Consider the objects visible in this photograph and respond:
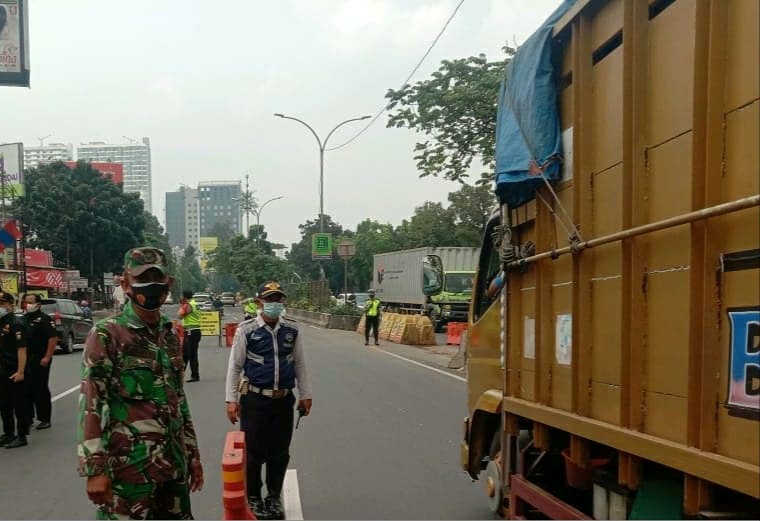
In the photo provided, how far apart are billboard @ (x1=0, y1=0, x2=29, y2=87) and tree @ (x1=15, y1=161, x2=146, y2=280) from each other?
1257 inches

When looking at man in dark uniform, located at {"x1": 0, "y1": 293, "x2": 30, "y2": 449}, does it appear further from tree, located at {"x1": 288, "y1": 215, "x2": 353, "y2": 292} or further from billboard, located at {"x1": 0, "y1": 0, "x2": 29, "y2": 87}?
tree, located at {"x1": 288, "y1": 215, "x2": 353, "y2": 292}

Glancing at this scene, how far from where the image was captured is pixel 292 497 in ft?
19.3

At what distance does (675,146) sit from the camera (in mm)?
2578

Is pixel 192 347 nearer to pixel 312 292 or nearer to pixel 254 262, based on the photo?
pixel 312 292

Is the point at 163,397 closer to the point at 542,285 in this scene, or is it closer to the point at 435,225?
the point at 542,285

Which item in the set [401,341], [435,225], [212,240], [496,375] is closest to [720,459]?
[496,375]

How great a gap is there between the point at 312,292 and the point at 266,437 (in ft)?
120

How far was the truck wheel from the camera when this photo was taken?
4844 millimetres

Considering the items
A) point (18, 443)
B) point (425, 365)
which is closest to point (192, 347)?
point (18, 443)

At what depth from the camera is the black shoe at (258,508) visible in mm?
5121

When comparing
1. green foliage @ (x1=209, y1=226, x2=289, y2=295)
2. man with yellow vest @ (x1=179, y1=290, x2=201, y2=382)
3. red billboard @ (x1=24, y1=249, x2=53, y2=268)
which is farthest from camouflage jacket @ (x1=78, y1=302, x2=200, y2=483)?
red billboard @ (x1=24, y1=249, x2=53, y2=268)

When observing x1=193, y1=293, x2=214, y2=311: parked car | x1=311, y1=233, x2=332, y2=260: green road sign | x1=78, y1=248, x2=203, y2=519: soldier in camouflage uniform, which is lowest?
x1=193, y1=293, x2=214, y2=311: parked car

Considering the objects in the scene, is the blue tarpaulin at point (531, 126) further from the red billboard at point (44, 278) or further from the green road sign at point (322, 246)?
the red billboard at point (44, 278)

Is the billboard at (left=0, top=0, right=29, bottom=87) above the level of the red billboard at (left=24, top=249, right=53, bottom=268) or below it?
above
